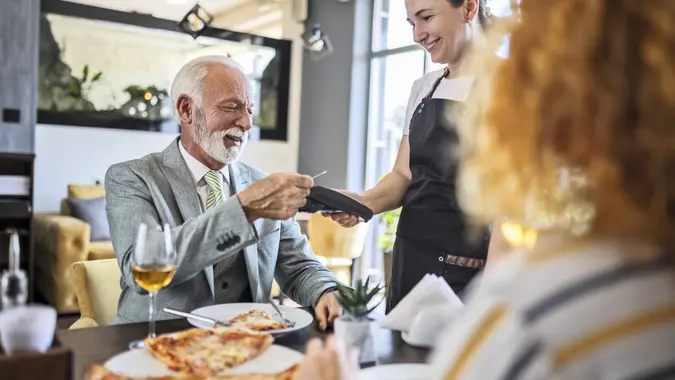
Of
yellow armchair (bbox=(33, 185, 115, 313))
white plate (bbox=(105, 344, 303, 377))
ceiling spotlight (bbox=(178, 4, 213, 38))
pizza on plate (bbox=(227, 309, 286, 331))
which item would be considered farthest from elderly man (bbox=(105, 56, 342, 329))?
ceiling spotlight (bbox=(178, 4, 213, 38))

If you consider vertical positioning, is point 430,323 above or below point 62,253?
above

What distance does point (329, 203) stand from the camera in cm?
168

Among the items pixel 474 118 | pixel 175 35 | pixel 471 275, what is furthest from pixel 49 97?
pixel 474 118

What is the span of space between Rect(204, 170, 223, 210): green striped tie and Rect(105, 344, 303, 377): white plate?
82 cm

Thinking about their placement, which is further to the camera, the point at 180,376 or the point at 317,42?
the point at 317,42

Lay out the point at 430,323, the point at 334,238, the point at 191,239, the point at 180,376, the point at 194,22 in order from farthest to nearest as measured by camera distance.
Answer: the point at 194,22 < the point at 334,238 < the point at 191,239 < the point at 430,323 < the point at 180,376

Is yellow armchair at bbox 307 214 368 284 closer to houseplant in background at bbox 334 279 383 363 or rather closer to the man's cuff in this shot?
the man's cuff

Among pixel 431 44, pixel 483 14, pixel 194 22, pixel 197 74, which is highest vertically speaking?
pixel 194 22

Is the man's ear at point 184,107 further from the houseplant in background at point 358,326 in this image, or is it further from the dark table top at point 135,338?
the houseplant in background at point 358,326

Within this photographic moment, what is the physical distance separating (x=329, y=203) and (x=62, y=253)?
3.47 m

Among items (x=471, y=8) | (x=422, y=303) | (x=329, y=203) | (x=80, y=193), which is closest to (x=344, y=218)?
(x=329, y=203)

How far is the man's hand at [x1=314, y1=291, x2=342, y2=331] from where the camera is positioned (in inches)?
58.2

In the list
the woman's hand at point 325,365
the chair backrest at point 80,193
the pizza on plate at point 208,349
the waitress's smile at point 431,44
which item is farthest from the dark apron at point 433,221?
the chair backrest at point 80,193

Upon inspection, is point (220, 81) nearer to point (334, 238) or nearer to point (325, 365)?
point (325, 365)
